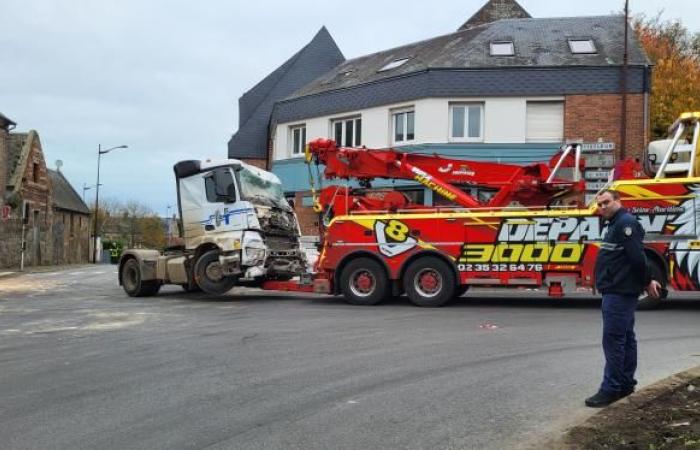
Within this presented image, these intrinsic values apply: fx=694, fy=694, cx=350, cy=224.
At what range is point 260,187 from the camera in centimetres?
1568

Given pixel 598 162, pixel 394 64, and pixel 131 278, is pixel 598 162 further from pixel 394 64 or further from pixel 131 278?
pixel 394 64

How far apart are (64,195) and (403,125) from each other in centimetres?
3253

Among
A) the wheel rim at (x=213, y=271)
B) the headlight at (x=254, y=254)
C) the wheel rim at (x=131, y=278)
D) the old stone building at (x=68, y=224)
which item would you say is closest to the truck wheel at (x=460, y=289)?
the headlight at (x=254, y=254)

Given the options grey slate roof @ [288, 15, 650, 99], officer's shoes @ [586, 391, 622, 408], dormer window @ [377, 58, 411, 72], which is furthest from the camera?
dormer window @ [377, 58, 411, 72]

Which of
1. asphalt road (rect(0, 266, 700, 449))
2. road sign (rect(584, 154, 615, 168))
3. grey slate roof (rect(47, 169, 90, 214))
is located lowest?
asphalt road (rect(0, 266, 700, 449))

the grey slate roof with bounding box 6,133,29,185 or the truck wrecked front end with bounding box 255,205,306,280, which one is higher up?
the grey slate roof with bounding box 6,133,29,185

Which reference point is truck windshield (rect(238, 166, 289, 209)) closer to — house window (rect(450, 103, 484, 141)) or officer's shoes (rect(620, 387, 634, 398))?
house window (rect(450, 103, 484, 141))

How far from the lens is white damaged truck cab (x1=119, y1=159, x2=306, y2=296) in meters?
14.6

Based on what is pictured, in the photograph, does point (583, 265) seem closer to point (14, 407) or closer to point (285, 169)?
point (14, 407)

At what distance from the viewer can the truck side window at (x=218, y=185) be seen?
48.9 feet

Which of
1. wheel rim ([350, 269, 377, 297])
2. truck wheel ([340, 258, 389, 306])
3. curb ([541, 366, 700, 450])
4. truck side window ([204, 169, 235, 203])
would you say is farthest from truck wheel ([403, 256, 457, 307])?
curb ([541, 366, 700, 450])

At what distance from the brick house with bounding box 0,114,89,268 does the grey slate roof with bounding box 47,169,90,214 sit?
0.40 meters

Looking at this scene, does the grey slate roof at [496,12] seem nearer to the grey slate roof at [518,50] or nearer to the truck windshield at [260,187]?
the grey slate roof at [518,50]

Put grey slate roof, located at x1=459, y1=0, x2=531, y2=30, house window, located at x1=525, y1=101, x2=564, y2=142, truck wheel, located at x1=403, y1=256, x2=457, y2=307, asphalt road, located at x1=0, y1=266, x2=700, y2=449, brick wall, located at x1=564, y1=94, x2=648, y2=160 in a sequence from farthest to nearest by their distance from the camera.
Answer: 1. grey slate roof, located at x1=459, y1=0, x2=531, y2=30
2. house window, located at x1=525, y1=101, x2=564, y2=142
3. brick wall, located at x1=564, y1=94, x2=648, y2=160
4. truck wheel, located at x1=403, y1=256, x2=457, y2=307
5. asphalt road, located at x1=0, y1=266, x2=700, y2=449
